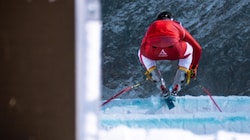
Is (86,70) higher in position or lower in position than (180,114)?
higher

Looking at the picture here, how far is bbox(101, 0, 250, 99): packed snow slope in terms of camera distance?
3.43 metres

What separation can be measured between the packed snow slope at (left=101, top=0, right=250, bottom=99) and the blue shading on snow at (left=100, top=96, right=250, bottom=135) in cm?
7

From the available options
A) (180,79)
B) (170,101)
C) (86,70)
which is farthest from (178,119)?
(86,70)

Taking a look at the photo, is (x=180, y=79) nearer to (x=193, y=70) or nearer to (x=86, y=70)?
(x=193, y=70)

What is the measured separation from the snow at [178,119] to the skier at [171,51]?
0.55ft

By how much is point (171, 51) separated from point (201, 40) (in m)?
0.27

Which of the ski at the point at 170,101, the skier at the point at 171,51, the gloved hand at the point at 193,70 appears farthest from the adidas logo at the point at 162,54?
the ski at the point at 170,101

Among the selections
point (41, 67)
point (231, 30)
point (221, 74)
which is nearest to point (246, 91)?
point (221, 74)

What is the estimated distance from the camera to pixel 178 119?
11.1 feet

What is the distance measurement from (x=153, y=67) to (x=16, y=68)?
127 centimetres

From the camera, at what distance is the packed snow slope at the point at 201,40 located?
3426 mm

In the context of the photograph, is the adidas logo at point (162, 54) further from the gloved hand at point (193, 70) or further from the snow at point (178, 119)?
the snow at point (178, 119)

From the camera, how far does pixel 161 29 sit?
3.41m

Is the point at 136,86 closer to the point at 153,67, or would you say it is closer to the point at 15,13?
the point at 153,67
